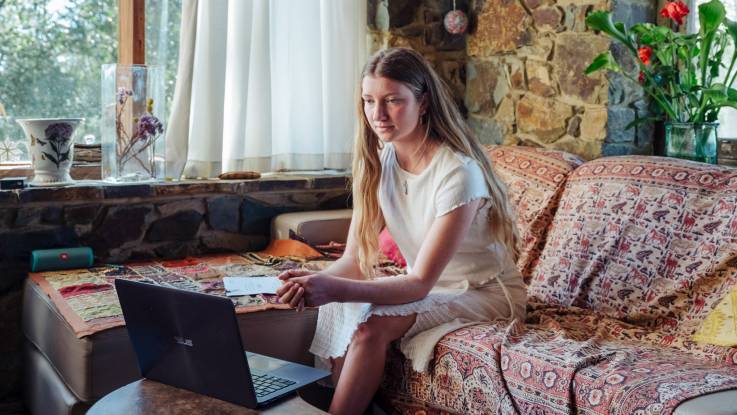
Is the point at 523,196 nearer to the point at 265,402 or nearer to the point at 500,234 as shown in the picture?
the point at 500,234

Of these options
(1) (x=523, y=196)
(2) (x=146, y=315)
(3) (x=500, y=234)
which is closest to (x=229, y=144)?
(1) (x=523, y=196)

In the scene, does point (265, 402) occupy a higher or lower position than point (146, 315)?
lower

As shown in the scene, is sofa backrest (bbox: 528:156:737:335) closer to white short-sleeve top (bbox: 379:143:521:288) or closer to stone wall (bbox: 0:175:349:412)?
white short-sleeve top (bbox: 379:143:521:288)

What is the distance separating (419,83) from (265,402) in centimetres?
100

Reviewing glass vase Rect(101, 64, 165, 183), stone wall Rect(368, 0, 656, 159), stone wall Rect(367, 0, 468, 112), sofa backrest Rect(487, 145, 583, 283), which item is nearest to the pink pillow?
sofa backrest Rect(487, 145, 583, 283)

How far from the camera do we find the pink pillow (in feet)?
9.35

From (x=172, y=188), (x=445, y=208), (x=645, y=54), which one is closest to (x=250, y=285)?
(x=172, y=188)

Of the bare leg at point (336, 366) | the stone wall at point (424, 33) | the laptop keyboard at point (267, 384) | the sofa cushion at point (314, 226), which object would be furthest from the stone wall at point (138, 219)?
the laptop keyboard at point (267, 384)

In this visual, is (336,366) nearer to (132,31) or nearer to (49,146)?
(49,146)

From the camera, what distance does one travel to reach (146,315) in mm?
1728

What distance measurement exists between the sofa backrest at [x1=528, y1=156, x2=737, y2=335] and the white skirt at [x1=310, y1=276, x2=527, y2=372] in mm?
263

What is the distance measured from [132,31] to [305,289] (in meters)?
1.62

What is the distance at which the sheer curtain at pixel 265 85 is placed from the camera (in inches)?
124

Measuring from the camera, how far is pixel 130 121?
3.03 meters
